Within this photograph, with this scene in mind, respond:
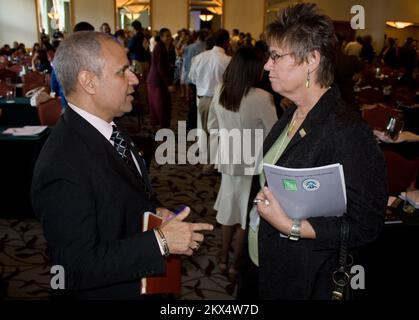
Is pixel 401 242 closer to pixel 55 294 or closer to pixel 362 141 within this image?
pixel 362 141

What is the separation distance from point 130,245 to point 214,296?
1.87m

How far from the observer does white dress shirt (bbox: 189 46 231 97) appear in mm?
5602

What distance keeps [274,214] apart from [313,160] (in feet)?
0.81

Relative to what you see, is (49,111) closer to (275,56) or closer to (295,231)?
(275,56)

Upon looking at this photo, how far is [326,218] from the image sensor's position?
1461 millimetres

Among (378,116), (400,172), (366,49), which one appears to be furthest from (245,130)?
(366,49)

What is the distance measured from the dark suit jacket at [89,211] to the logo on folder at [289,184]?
1.65 ft

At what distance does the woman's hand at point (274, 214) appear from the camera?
1454 mm

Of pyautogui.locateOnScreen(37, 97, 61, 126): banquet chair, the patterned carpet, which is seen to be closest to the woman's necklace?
the patterned carpet

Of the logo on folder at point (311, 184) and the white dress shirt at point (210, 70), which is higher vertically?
the white dress shirt at point (210, 70)

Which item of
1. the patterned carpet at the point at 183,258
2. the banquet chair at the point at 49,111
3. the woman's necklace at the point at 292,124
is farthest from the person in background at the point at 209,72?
the woman's necklace at the point at 292,124

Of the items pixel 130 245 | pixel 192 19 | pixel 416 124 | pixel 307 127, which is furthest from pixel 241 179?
pixel 192 19

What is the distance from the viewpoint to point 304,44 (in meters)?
1.48

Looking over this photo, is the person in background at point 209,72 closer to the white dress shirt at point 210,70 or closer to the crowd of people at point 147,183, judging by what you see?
the white dress shirt at point 210,70
